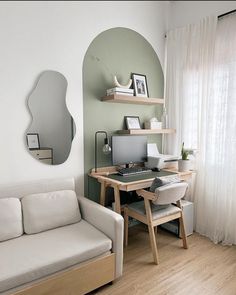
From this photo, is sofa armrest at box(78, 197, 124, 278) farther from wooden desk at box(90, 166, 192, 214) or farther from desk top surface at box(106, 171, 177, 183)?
desk top surface at box(106, 171, 177, 183)

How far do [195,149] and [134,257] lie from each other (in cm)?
144

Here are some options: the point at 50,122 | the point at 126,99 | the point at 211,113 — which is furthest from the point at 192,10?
the point at 50,122

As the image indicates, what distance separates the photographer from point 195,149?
2844 mm

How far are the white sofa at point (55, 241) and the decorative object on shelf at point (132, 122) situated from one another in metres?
1.03

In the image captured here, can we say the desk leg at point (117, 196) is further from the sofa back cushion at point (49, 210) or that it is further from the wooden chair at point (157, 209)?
the sofa back cushion at point (49, 210)

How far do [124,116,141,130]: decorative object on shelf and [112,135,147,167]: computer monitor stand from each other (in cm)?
17

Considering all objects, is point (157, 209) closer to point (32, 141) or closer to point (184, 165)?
point (184, 165)

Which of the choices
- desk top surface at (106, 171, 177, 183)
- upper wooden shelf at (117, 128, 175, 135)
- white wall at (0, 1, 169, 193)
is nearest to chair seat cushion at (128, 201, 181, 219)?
desk top surface at (106, 171, 177, 183)

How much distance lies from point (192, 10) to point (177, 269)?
9.82 feet

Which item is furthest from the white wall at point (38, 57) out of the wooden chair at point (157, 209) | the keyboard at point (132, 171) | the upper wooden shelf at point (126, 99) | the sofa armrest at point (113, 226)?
the wooden chair at point (157, 209)

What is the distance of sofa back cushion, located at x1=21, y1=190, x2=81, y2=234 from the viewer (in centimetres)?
201

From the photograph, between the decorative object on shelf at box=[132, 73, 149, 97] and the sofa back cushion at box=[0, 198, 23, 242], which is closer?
the sofa back cushion at box=[0, 198, 23, 242]

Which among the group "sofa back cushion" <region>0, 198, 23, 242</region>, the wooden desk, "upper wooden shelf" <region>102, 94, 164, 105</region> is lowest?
"sofa back cushion" <region>0, 198, 23, 242</region>

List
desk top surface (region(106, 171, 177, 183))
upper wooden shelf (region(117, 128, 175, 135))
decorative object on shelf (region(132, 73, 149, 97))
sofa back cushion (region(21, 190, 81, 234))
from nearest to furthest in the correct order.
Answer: sofa back cushion (region(21, 190, 81, 234))
desk top surface (region(106, 171, 177, 183))
upper wooden shelf (region(117, 128, 175, 135))
decorative object on shelf (region(132, 73, 149, 97))
